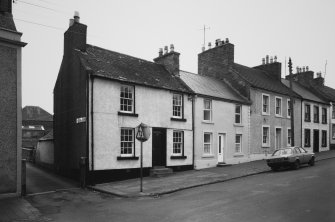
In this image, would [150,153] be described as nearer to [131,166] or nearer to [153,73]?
[131,166]

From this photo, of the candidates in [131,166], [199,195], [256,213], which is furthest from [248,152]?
[256,213]

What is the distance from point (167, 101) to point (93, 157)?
6.59 metres

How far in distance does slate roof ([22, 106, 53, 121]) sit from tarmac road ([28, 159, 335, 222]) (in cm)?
4096

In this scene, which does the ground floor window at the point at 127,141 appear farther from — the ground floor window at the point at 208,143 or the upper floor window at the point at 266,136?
the upper floor window at the point at 266,136

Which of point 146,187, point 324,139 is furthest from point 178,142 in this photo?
point 324,139

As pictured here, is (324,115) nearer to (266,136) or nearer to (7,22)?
(266,136)

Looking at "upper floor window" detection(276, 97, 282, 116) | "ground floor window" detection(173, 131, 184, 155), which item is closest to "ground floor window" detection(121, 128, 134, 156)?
"ground floor window" detection(173, 131, 184, 155)

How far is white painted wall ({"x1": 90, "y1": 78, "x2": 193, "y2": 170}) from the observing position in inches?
698

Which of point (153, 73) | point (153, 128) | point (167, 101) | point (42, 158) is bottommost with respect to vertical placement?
point (42, 158)

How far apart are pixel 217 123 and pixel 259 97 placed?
6.16 m

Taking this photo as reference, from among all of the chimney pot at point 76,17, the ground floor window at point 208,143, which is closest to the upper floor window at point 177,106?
the ground floor window at point 208,143

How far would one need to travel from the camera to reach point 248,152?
26.8 m

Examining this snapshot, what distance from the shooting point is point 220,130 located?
24.8 m

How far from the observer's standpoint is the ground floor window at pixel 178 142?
21.7 meters
